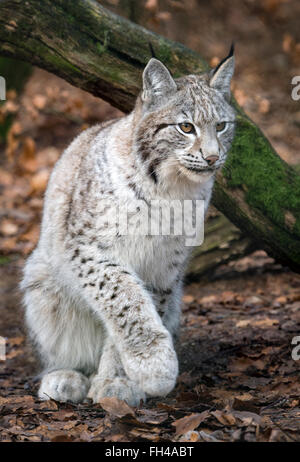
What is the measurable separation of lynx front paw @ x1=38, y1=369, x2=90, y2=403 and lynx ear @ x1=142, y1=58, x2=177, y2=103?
1980 mm

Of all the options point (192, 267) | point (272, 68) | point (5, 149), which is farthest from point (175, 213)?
point (272, 68)

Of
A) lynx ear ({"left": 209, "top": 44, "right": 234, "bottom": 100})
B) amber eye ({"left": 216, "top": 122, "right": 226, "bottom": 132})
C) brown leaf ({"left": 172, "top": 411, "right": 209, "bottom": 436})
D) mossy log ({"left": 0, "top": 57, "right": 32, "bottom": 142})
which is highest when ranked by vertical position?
mossy log ({"left": 0, "top": 57, "right": 32, "bottom": 142})

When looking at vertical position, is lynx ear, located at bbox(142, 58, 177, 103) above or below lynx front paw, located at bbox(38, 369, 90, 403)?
above

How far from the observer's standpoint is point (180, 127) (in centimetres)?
378

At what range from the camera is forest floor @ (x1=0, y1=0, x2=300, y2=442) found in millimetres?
3172

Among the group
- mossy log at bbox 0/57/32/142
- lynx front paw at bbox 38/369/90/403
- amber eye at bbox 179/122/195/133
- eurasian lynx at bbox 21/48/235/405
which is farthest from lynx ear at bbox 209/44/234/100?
mossy log at bbox 0/57/32/142

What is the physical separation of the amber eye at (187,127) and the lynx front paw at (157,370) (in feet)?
4.26

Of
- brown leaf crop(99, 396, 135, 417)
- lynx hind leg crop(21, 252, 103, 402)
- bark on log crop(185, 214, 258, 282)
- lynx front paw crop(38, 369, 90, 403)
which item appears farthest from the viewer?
bark on log crop(185, 214, 258, 282)

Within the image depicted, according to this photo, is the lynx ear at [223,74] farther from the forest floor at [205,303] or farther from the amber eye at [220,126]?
the forest floor at [205,303]

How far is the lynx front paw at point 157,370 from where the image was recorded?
355cm

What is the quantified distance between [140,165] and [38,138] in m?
7.32

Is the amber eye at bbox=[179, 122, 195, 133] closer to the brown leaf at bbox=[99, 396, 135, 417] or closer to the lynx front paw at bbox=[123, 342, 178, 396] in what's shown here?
the lynx front paw at bbox=[123, 342, 178, 396]

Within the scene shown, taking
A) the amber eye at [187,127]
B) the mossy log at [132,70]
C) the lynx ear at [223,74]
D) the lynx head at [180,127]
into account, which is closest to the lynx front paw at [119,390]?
the lynx head at [180,127]

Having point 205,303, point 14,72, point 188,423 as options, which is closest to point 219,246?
point 205,303
